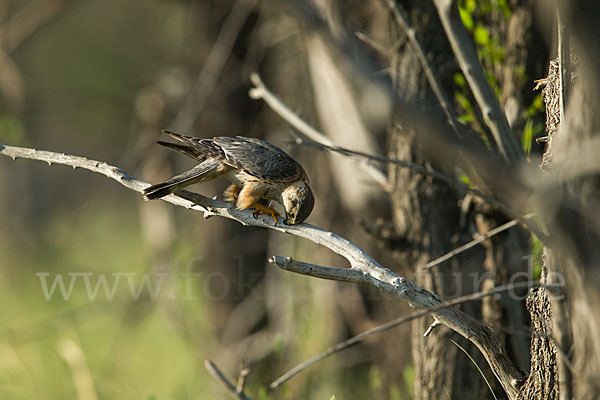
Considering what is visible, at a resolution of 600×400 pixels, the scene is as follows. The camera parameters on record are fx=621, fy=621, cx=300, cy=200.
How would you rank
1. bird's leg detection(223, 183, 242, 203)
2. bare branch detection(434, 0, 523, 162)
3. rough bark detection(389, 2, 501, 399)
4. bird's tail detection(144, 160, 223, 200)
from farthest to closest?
bird's leg detection(223, 183, 242, 203) → rough bark detection(389, 2, 501, 399) → bird's tail detection(144, 160, 223, 200) → bare branch detection(434, 0, 523, 162)

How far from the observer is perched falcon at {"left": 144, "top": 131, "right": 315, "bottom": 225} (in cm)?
318

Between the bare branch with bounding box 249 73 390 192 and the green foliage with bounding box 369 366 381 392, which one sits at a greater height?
the bare branch with bounding box 249 73 390 192

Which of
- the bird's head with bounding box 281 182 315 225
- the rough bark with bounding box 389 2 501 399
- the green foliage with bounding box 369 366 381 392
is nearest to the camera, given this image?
the bird's head with bounding box 281 182 315 225

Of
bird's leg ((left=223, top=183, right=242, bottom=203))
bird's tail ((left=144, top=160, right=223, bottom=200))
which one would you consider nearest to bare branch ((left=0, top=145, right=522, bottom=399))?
bird's tail ((left=144, top=160, right=223, bottom=200))

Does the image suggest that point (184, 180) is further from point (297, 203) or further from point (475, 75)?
point (475, 75)

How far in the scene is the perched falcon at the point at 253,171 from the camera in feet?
10.4

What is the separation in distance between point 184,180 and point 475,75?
143 cm

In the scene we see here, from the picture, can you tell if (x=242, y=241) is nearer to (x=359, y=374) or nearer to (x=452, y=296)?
(x=359, y=374)

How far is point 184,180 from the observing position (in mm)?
3006

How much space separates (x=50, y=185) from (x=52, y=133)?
5.03 feet

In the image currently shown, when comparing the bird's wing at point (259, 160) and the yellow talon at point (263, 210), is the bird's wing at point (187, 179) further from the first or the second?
the yellow talon at point (263, 210)

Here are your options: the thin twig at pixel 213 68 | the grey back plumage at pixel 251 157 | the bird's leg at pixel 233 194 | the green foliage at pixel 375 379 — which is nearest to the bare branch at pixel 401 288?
the grey back plumage at pixel 251 157

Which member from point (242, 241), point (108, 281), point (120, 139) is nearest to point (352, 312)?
point (242, 241)

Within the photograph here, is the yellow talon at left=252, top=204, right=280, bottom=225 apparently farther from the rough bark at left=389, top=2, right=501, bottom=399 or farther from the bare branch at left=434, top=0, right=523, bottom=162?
the bare branch at left=434, top=0, right=523, bottom=162
